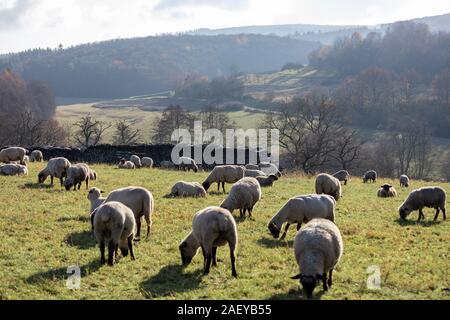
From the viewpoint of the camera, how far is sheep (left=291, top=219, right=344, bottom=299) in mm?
9008

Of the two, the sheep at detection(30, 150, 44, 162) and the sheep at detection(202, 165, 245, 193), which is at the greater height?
the sheep at detection(202, 165, 245, 193)

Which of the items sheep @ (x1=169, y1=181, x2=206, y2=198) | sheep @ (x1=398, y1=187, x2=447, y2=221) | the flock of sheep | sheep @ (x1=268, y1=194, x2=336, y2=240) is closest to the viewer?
the flock of sheep

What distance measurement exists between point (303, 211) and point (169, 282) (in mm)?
5154

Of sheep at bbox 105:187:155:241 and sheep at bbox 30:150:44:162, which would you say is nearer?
sheep at bbox 105:187:155:241

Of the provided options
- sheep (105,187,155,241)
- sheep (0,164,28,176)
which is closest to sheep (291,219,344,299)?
sheep (105,187,155,241)

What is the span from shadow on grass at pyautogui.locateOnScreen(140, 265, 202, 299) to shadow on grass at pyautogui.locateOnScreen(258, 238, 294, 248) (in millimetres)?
3018

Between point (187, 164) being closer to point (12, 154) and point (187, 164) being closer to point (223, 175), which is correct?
point (12, 154)

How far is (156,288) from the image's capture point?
1007 cm

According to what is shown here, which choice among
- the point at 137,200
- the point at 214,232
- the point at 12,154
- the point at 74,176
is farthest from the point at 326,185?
the point at 12,154

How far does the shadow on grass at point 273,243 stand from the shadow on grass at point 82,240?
4656mm

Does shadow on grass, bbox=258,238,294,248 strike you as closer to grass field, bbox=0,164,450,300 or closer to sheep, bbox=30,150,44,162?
grass field, bbox=0,164,450,300
